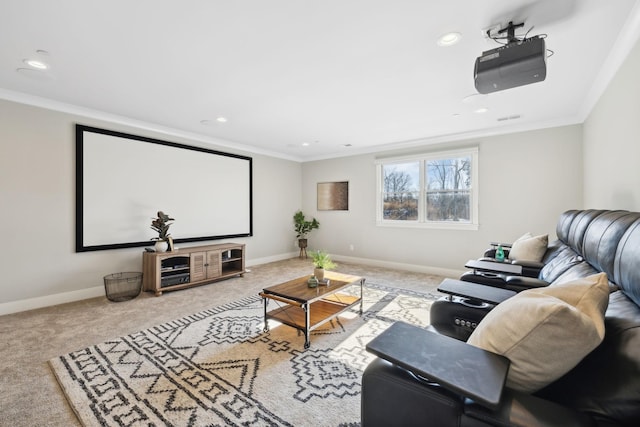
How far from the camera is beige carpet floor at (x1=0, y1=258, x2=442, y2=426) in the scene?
5.69 feet

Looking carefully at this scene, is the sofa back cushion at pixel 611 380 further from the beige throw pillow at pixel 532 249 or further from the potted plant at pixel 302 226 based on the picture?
the potted plant at pixel 302 226

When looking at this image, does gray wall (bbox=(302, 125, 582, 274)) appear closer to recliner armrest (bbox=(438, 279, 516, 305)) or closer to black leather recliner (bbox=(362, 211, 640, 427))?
recliner armrest (bbox=(438, 279, 516, 305))

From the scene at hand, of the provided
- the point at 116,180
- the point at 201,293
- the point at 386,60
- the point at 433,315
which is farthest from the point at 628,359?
the point at 116,180

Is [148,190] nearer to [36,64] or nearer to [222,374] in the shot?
[36,64]

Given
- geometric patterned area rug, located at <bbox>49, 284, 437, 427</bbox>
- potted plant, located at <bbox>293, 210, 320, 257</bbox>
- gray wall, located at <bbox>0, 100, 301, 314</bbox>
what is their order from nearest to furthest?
geometric patterned area rug, located at <bbox>49, 284, 437, 427</bbox>
gray wall, located at <bbox>0, 100, 301, 314</bbox>
potted plant, located at <bbox>293, 210, 320, 257</bbox>

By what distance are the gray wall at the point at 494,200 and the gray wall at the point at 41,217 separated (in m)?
4.24

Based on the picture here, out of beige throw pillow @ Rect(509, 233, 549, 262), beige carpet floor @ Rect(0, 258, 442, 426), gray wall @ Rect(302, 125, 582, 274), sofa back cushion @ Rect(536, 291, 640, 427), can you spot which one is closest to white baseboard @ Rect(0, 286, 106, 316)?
beige carpet floor @ Rect(0, 258, 442, 426)

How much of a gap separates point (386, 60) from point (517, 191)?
131 inches

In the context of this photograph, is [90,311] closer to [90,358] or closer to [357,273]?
[90,358]

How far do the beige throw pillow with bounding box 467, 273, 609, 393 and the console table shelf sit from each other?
13.3ft

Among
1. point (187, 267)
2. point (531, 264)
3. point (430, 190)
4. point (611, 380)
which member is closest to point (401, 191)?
point (430, 190)

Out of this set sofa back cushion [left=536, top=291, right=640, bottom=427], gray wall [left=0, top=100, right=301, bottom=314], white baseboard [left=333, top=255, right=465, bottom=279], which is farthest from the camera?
white baseboard [left=333, top=255, right=465, bottom=279]

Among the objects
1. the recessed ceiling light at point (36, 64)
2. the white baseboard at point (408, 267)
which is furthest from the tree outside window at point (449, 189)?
the recessed ceiling light at point (36, 64)

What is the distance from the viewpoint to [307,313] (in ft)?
7.84
